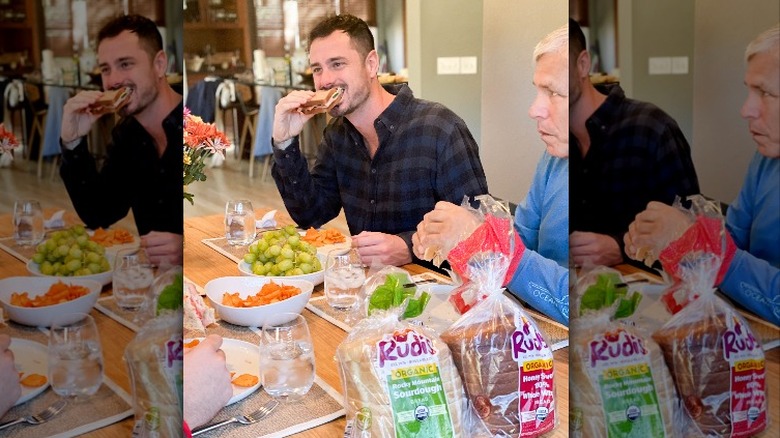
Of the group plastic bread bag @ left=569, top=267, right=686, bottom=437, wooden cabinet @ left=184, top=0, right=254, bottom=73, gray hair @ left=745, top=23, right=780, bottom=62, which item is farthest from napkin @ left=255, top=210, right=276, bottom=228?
gray hair @ left=745, top=23, right=780, bottom=62

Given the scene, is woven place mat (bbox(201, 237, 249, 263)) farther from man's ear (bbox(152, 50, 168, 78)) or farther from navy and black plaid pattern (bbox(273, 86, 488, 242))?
man's ear (bbox(152, 50, 168, 78))

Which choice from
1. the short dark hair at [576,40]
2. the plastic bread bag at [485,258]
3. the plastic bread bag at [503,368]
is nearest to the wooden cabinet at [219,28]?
the plastic bread bag at [485,258]

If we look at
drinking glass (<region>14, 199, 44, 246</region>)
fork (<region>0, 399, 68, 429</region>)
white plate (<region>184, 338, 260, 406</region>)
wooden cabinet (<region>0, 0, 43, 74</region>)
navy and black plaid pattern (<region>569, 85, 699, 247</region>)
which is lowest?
white plate (<region>184, 338, 260, 406</region>)

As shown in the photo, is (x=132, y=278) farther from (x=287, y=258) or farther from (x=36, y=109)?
(x=287, y=258)

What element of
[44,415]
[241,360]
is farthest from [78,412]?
[241,360]

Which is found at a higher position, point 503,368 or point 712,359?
point 712,359

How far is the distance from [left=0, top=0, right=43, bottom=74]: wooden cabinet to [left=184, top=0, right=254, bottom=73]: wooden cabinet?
85 centimetres

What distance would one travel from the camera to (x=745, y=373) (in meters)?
0.59

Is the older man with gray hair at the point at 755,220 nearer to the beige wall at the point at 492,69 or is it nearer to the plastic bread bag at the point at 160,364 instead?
the plastic bread bag at the point at 160,364

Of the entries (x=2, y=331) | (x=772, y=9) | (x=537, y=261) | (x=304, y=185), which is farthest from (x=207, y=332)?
(x=772, y=9)

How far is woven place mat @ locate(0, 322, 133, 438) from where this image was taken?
25.6 inches

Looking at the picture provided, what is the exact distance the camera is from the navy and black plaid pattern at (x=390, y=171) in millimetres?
1482

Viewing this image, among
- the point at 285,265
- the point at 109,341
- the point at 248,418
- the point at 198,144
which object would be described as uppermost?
the point at 198,144

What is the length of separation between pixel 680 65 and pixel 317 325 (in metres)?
0.97
